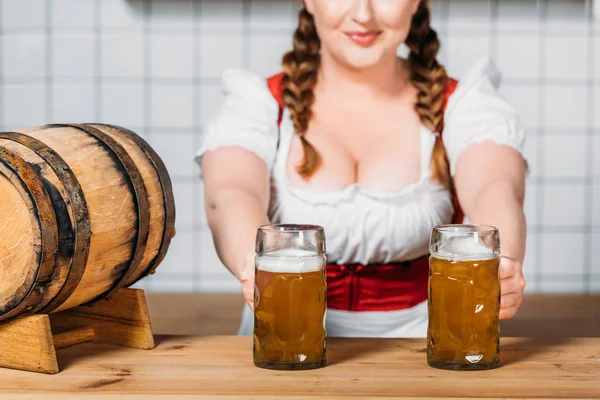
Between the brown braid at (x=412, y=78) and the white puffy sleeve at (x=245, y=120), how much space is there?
5 cm

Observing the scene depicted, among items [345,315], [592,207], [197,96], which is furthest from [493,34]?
[345,315]

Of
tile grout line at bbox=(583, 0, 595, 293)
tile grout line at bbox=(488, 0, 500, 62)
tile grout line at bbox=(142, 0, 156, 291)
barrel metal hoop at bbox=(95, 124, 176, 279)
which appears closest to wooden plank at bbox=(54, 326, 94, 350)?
barrel metal hoop at bbox=(95, 124, 176, 279)

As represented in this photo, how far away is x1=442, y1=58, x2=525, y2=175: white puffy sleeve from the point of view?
1699mm

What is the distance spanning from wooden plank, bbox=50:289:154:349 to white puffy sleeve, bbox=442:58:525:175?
2.53 feet

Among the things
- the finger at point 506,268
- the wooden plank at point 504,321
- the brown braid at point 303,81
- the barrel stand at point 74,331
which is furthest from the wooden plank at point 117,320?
the wooden plank at point 504,321

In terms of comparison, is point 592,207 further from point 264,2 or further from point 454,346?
point 454,346

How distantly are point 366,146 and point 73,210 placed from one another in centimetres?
89

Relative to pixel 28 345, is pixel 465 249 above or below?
above

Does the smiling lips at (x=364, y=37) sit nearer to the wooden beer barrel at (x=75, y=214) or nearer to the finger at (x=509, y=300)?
the wooden beer barrel at (x=75, y=214)

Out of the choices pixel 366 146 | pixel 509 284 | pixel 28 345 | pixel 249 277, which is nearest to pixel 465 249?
pixel 509 284

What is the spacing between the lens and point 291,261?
3.51 ft

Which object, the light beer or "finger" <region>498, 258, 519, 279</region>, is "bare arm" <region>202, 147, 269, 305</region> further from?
"finger" <region>498, 258, 519, 279</region>

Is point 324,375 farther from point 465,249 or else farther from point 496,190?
point 496,190

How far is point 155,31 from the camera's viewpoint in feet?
→ 10.3
